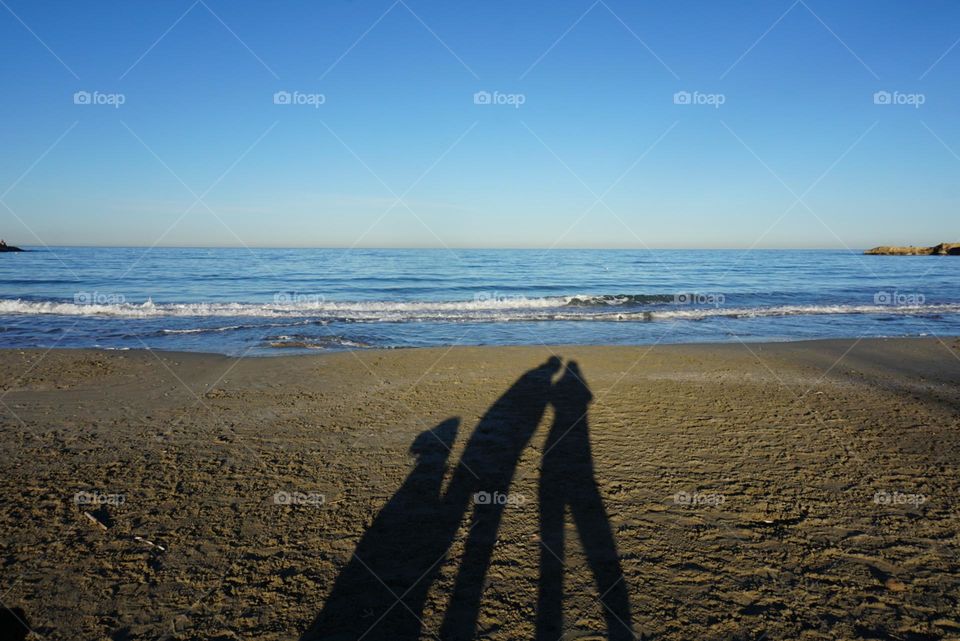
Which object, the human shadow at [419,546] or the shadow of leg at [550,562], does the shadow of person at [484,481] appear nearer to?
the human shadow at [419,546]

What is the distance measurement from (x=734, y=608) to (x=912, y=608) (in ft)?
3.51

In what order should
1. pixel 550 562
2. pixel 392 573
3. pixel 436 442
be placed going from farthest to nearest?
1. pixel 436 442
2. pixel 550 562
3. pixel 392 573

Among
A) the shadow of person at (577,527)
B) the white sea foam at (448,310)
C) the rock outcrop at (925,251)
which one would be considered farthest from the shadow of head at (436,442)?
the rock outcrop at (925,251)

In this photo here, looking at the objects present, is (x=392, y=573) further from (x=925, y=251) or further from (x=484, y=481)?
(x=925, y=251)

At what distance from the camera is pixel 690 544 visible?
11.9 ft

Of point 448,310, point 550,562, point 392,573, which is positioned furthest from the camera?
point 448,310

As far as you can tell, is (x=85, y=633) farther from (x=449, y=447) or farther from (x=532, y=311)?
(x=532, y=311)

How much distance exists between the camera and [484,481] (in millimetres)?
4680

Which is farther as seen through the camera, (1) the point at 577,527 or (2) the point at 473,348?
(2) the point at 473,348

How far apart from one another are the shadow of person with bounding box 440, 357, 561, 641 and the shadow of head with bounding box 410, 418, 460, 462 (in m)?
0.23

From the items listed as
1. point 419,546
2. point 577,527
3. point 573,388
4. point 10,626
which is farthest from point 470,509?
point 573,388

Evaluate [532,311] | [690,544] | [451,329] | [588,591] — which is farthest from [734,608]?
[532,311]

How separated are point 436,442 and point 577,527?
2206 mm

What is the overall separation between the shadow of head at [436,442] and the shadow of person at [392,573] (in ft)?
2.16
